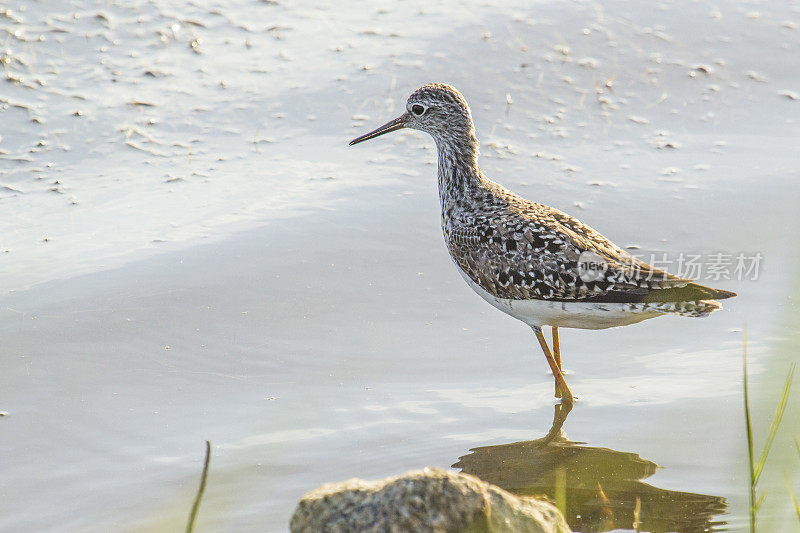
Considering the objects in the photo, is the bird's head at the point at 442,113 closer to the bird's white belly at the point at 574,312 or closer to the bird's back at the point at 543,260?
the bird's back at the point at 543,260

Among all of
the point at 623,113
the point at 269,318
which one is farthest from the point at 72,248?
the point at 623,113

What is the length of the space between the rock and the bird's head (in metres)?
3.98

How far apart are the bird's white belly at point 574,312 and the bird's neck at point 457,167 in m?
0.85

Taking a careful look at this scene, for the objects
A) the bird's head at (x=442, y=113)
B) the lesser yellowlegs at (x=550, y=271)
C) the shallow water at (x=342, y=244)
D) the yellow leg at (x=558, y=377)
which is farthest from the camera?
the bird's head at (x=442, y=113)

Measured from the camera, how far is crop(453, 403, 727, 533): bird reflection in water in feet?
16.3

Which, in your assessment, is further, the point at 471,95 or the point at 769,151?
the point at 471,95

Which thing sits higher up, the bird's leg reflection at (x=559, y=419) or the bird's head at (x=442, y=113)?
the bird's head at (x=442, y=113)

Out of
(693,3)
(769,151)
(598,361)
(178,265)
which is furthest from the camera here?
(693,3)

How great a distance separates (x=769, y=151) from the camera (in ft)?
27.8

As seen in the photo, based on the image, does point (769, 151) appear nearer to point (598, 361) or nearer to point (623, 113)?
point (623, 113)

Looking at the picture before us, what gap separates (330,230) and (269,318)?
1.15 m

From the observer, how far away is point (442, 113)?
7383mm

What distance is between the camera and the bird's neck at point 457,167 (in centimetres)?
705

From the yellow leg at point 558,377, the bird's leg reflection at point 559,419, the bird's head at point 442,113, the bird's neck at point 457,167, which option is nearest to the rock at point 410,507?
the bird's leg reflection at point 559,419
